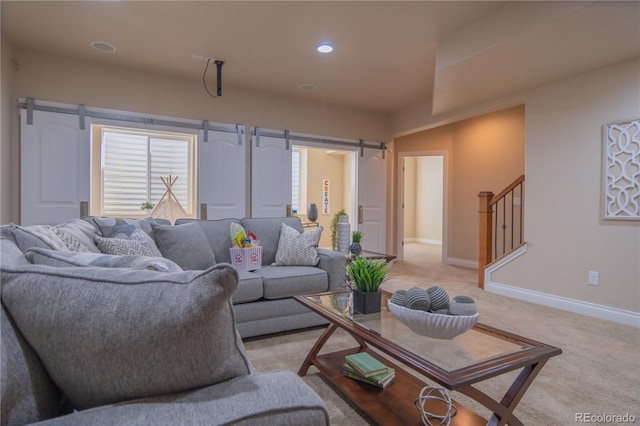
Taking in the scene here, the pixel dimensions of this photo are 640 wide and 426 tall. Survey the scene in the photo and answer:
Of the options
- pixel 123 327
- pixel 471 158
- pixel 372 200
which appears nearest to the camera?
pixel 123 327

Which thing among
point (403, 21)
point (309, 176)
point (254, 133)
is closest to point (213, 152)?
point (254, 133)

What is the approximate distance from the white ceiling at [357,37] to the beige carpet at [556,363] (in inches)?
91.7

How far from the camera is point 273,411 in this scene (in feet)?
2.24

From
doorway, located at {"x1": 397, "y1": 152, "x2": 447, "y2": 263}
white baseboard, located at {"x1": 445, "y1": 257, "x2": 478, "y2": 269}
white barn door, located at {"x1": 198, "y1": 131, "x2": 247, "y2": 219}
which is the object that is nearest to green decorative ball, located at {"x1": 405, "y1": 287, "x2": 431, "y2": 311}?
white barn door, located at {"x1": 198, "y1": 131, "x2": 247, "y2": 219}

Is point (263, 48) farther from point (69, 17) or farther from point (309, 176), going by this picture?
point (309, 176)

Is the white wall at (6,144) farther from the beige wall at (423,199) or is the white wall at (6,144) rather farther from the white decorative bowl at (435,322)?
the beige wall at (423,199)

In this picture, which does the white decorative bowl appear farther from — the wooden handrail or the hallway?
the wooden handrail

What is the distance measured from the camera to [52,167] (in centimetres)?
369

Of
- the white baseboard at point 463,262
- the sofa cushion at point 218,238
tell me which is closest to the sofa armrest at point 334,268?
the sofa cushion at point 218,238

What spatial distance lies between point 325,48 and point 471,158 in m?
3.68

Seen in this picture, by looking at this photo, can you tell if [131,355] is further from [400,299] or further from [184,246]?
[184,246]

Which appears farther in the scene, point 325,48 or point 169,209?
point 169,209

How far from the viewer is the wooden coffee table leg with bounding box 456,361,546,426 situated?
1.25 metres

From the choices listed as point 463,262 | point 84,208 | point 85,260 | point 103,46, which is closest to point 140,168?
point 84,208
